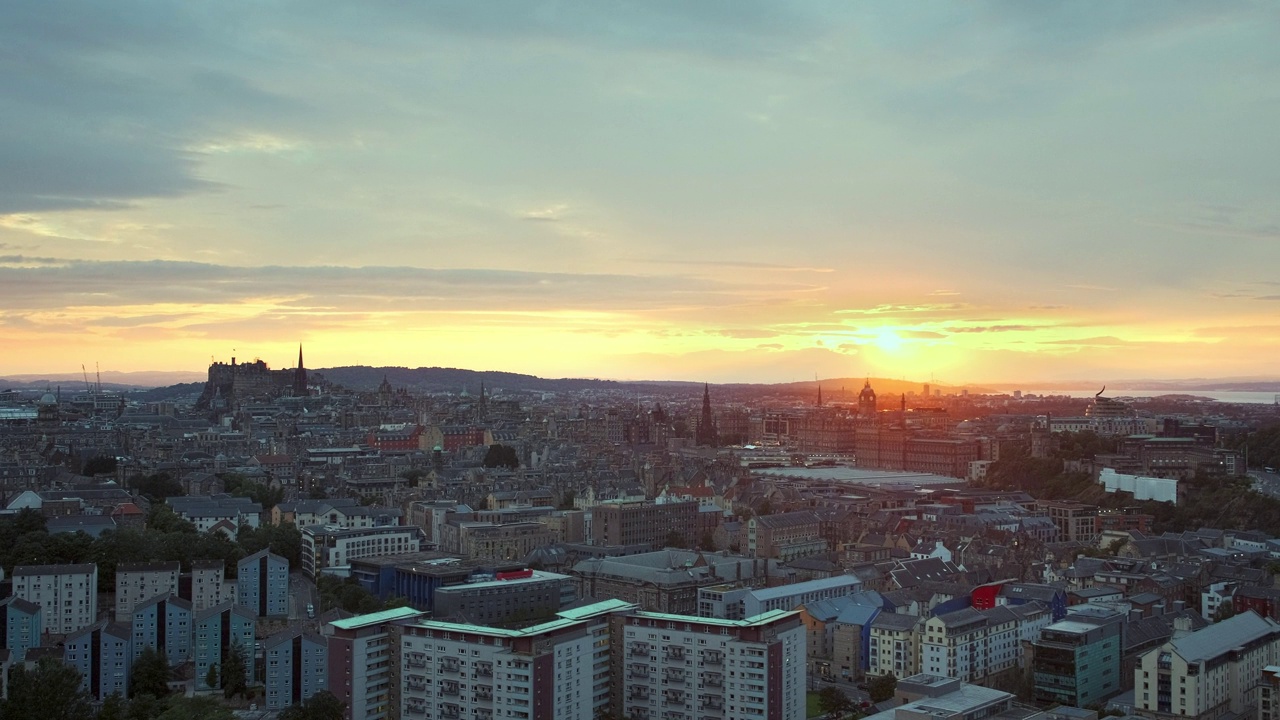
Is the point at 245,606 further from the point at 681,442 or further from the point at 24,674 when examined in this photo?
the point at 681,442

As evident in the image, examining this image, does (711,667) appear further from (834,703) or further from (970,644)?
(970,644)

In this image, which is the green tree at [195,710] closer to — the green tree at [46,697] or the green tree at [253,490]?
the green tree at [46,697]

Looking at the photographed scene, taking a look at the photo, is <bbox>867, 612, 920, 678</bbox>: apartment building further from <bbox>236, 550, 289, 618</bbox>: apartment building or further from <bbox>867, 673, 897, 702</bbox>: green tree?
<bbox>236, 550, 289, 618</bbox>: apartment building

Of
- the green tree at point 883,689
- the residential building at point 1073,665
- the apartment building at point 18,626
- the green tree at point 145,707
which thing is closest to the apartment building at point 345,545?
the apartment building at point 18,626

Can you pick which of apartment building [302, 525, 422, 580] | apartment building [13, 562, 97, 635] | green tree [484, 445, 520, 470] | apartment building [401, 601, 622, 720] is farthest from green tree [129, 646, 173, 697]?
green tree [484, 445, 520, 470]

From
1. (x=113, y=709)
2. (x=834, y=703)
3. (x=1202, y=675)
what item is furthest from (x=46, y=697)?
(x=1202, y=675)
